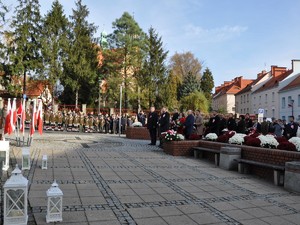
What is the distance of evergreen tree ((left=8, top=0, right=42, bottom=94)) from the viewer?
1339 inches

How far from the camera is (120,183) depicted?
295 inches

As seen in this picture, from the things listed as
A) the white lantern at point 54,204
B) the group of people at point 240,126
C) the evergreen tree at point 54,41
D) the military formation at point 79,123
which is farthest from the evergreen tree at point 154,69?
the white lantern at point 54,204

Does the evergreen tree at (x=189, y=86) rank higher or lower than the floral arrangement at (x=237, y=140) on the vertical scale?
higher

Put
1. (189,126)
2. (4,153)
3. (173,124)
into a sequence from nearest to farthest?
(4,153) < (189,126) < (173,124)

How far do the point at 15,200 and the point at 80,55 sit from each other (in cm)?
3757

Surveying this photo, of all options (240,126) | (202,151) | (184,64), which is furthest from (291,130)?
(184,64)

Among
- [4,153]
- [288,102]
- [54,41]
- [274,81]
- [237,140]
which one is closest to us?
[4,153]

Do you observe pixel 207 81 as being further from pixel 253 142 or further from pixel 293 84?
pixel 253 142

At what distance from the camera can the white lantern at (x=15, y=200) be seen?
4.36 m

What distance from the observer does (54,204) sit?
15.5 feet

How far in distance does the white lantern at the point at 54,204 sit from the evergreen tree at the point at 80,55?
112 feet

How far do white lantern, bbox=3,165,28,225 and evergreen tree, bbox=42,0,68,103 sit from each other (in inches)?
1322

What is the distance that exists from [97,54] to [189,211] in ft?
127

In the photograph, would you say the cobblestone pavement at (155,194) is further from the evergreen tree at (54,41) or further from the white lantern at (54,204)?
the evergreen tree at (54,41)
